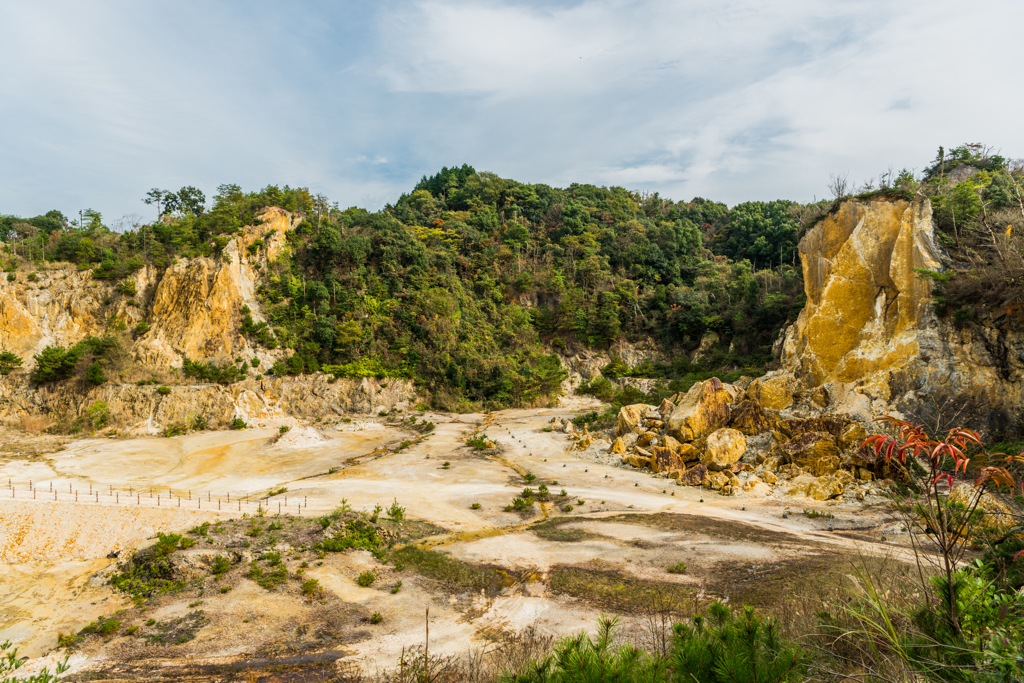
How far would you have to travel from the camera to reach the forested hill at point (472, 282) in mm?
32656

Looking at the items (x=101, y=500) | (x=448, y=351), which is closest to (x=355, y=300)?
(x=448, y=351)

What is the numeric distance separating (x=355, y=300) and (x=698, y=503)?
28.3 meters

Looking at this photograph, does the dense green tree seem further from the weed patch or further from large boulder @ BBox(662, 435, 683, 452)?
large boulder @ BBox(662, 435, 683, 452)

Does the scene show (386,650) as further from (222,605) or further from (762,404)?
(762,404)

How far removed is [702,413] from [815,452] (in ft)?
14.2

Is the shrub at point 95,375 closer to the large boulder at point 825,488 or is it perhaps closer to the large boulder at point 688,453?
the large boulder at point 688,453

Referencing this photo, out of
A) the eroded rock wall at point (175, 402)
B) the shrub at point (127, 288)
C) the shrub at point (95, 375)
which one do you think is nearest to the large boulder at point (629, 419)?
the eroded rock wall at point (175, 402)

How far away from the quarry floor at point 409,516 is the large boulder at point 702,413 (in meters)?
2.78

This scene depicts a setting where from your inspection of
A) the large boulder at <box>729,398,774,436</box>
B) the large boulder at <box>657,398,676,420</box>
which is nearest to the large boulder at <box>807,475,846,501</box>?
the large boulder at <box>729,398,774,436</box>

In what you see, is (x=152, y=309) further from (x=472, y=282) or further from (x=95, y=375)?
(x=472, y=282)

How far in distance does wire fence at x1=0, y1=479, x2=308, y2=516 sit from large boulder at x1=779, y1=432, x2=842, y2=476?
1501 centimetres

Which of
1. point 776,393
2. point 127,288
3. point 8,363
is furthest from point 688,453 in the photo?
point 8,363

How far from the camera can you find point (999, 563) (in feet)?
14.4

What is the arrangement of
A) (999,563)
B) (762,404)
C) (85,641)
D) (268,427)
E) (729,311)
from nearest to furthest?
(999,563) < (85,641) < (762,404) < (268,427) < (729,311)
